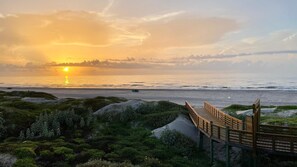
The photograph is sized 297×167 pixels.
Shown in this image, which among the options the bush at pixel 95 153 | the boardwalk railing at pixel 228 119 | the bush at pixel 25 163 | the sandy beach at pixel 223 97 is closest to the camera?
the bush at pixel 25 163

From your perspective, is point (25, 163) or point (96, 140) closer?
point (25, 163)

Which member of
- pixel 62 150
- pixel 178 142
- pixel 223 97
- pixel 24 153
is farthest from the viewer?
pixel 223 97

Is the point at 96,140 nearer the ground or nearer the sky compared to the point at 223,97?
nearer the ground

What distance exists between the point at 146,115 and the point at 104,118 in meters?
5.09

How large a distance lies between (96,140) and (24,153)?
7227 mm

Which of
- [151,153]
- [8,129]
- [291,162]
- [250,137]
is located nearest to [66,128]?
[8,129]

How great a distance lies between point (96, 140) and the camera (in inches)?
1238

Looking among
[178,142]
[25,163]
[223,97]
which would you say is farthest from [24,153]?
[223,97]

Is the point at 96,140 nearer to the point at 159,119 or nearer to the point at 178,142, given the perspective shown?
the point at 178,142

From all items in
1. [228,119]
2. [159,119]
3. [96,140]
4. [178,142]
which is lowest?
[178,142]

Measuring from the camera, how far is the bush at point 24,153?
2555cm

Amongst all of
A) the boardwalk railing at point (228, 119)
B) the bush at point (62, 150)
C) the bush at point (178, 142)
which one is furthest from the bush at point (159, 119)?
the bush at point (62, 150)

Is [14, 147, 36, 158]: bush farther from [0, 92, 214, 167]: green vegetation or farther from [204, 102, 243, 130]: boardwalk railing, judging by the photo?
[204, 102, 243, 130]: boardwalk railing

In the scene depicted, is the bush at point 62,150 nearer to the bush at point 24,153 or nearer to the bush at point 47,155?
the bush at point 47,155
